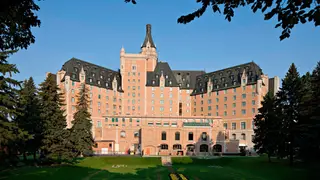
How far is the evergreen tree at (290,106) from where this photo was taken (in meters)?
46.6

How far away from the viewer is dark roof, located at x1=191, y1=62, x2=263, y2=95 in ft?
308

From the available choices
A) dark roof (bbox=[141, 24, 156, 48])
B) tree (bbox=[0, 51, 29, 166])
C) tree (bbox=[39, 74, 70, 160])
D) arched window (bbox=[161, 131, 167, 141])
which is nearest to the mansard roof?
dark roof (bbox=[141, 24, 156, 48])

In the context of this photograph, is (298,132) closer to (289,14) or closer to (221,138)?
(221,138)

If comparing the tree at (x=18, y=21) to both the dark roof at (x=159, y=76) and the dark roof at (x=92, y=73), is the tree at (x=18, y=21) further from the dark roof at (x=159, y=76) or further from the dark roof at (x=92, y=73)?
the dark roof at (x=159, y=76)

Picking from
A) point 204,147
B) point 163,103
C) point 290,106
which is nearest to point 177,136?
point 204,147

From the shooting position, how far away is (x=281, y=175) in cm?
3922

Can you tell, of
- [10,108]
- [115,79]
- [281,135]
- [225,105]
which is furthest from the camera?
[115,79]

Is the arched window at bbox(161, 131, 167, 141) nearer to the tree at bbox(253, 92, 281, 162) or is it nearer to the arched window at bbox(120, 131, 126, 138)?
the arched window at bbox(120, 131, 126, 138)

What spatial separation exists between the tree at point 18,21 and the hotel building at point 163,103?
7143 cm

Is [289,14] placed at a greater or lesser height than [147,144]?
greater

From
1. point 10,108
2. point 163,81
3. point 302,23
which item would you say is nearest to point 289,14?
point 302,23

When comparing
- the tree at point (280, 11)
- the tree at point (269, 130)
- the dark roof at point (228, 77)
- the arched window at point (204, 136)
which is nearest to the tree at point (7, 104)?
the tree at point (280, 11)

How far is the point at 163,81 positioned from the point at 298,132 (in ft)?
222

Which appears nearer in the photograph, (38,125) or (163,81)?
(38,125)
